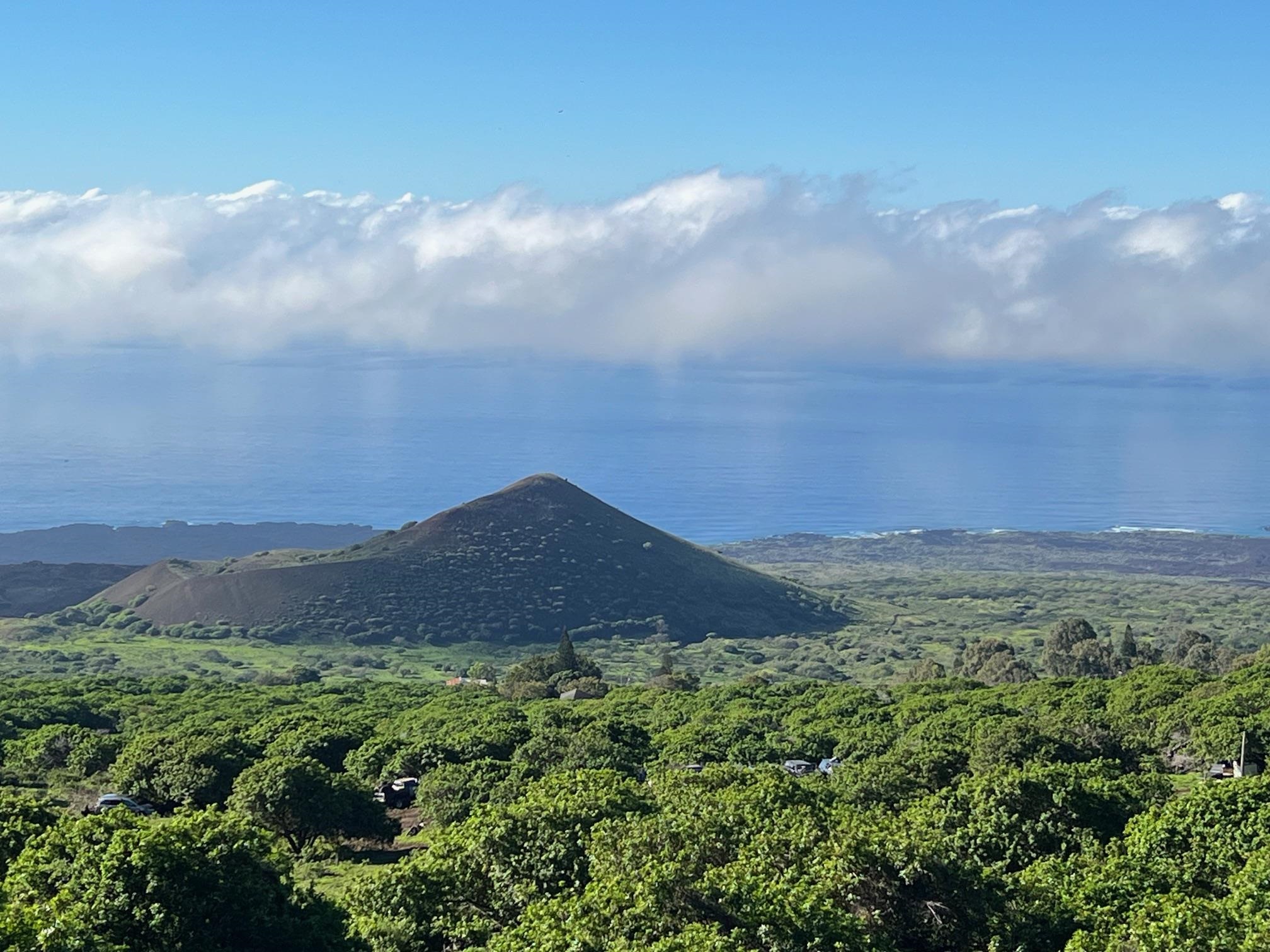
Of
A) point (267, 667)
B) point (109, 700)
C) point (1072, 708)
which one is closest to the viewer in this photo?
point (1072, 708)

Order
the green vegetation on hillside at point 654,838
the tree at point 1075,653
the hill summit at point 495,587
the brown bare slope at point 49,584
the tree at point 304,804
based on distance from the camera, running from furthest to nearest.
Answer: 1. the brown bare slope at point 49,584
2. the hill summit at point 495,587
3. the tree at point 1075,653
4. the tree at point 304,804
5. the green vegetation on hillside at point 654,838

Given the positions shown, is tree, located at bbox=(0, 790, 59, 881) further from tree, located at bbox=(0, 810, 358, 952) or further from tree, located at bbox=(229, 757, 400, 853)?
tree, located at bbox=(229, 757, 400, 853)

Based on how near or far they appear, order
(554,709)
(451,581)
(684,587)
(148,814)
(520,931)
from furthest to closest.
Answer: (684,587)
(451,581)
(554,709)
(148,814)
(520,931)

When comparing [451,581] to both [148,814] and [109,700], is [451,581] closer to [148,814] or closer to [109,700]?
[109,700]

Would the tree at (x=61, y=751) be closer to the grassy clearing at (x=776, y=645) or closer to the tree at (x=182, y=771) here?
the tree at (x=182, y=771)

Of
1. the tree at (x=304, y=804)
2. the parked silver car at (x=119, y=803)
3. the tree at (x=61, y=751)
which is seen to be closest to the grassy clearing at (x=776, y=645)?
the tree at (x=61, y=751)

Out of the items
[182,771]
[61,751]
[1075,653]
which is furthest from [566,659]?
[182,771]

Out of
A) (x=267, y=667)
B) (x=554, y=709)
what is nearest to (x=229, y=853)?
(x=554, y=709)
